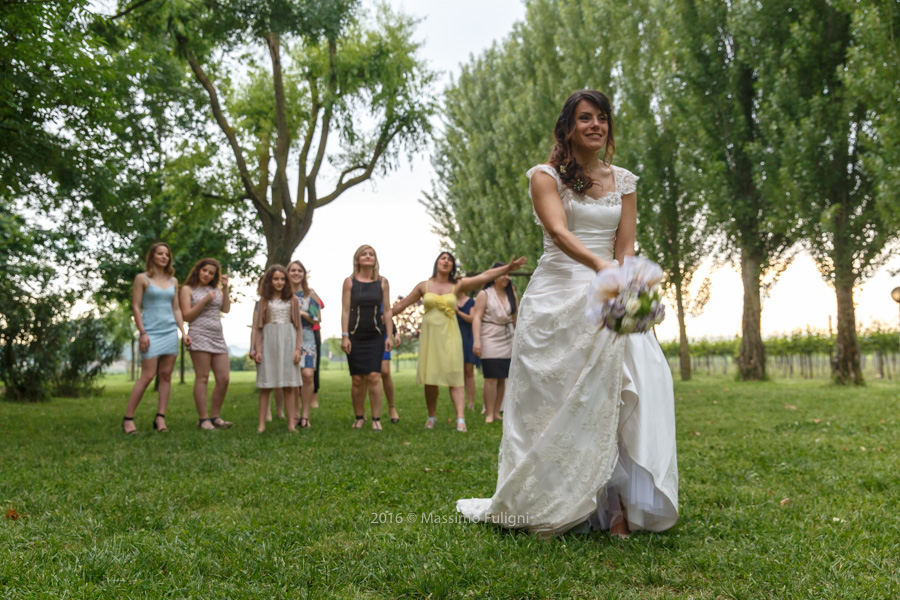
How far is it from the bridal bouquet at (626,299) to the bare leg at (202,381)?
6.93 m

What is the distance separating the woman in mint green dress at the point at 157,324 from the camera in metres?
8.45

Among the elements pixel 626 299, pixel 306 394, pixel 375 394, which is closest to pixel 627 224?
pixel 626 299

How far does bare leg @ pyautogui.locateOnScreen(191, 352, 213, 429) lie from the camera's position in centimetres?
894

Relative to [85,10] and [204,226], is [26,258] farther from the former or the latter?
[85,10]

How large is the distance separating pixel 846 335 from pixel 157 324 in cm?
1699

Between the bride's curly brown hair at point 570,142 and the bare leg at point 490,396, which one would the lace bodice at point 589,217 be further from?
the bare leg at point 490,396

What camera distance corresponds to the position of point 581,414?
3.54 meters

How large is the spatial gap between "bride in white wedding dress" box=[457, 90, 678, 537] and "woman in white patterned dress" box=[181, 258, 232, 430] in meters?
6.13

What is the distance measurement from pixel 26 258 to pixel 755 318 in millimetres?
23497

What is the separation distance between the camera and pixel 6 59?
8.07 meters

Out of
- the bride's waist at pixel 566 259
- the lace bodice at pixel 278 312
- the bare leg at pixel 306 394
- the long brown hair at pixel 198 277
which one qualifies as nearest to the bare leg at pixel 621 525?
the bride's waist at pixel 566 259

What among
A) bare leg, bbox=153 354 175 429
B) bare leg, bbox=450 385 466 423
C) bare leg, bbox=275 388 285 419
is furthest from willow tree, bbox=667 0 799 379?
bare leg, bbox=153 354 175 429

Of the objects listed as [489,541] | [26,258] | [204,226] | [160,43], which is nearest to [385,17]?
[160,43]

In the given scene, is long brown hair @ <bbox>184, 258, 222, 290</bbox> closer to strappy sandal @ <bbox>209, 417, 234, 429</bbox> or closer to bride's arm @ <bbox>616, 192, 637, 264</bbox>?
strappy sandal @ <bbox>209, 417, 234, 429</bbox>
